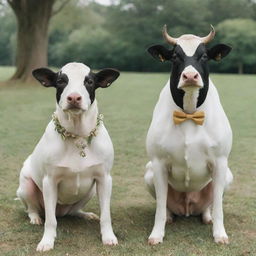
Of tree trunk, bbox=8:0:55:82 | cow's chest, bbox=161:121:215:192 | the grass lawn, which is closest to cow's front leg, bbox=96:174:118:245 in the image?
the grass lawn

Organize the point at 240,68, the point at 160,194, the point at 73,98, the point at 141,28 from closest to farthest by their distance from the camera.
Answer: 1. the point at 73,98
2. the point at 160,194
3. the point at 240,68
4. the point at 141,28

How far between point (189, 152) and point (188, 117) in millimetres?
301

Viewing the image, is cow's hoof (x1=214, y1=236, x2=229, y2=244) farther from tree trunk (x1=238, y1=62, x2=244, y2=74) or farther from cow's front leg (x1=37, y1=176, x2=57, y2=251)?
tree trunk (x1=238, y1=62, x2=244, y2=74)

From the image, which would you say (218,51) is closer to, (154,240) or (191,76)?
(191,76)

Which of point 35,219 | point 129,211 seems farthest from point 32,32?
point 35,219

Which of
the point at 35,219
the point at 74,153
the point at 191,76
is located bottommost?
the point at 35,219

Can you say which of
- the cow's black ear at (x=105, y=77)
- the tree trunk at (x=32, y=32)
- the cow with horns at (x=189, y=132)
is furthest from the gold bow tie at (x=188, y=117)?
the tree trunk at (x=32, y=32)

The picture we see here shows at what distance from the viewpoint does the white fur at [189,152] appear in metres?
4.46

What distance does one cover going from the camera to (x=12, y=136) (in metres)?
10.4

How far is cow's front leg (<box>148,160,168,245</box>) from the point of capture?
463 cm

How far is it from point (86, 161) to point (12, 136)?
6250 millimetres

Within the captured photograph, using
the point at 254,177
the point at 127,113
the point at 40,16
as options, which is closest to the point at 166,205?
the point at 254,177

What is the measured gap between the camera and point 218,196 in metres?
4.61

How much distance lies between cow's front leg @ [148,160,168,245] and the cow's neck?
69 cm
